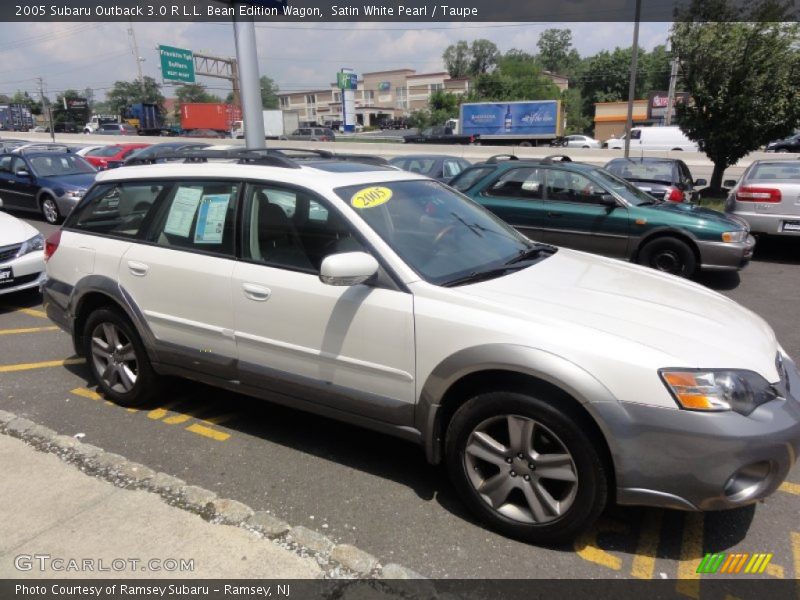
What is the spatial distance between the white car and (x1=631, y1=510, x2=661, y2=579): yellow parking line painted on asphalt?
6450 millimetres

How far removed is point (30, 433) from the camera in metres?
3.60

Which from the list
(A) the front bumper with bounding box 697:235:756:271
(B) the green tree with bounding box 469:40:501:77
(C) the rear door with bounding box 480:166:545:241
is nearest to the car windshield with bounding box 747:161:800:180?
(A) the front bumper with bounding box 697:235:756:271

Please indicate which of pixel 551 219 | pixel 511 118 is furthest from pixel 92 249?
pixel 511 118

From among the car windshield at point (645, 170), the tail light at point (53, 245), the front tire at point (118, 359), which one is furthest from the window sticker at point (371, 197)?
the car windshield at point (645, 170)

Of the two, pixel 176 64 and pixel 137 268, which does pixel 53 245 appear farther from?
pixel 176 64

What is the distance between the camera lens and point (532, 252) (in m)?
3.56

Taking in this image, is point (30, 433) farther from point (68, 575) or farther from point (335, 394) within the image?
point (335, 394)

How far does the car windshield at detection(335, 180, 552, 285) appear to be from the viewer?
302cm

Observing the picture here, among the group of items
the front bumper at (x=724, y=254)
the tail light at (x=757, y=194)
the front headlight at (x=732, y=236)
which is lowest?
the front bumper at (x=724, y=254)

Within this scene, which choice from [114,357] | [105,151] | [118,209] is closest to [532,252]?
[118,209]

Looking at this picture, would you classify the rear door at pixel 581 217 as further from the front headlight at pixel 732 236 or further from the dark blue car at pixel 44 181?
the dark blue car at pixel 44 181

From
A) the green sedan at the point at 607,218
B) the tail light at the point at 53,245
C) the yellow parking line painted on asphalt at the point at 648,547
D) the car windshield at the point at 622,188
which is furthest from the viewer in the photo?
the car windshield at the point at 622,188

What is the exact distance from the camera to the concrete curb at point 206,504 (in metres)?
2.43

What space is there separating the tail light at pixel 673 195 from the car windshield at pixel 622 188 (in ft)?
7.18
